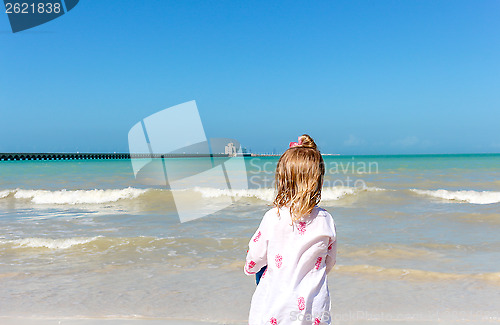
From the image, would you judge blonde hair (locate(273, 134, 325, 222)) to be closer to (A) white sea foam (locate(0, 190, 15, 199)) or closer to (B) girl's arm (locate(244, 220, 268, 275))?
(B) girl's arm (locate(244, 220, 268, 275))

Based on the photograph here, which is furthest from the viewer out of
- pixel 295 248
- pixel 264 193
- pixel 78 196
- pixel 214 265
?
pixel 78 196

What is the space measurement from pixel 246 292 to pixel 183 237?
3.24m

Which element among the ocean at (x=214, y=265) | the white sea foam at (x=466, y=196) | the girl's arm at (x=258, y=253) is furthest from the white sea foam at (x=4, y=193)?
the girl's arm at (x=258, y=253)

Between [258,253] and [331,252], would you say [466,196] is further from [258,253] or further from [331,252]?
[258,253]

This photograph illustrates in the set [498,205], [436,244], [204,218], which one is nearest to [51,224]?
[204,218]

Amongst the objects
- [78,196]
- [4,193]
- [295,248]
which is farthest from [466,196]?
[4,193]

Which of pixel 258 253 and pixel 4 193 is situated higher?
pixel 258 253

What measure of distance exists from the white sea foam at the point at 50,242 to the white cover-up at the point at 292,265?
224 inches

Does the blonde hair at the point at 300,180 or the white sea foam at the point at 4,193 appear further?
the white sea foam at the point at 4,193

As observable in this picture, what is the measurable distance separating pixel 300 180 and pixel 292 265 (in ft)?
1.33

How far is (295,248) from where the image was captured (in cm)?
197

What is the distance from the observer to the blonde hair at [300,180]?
1952 millimetres

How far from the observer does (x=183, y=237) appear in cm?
752

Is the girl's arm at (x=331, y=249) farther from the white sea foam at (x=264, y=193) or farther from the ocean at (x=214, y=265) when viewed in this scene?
the white sea foam at (x=264, y=193)
